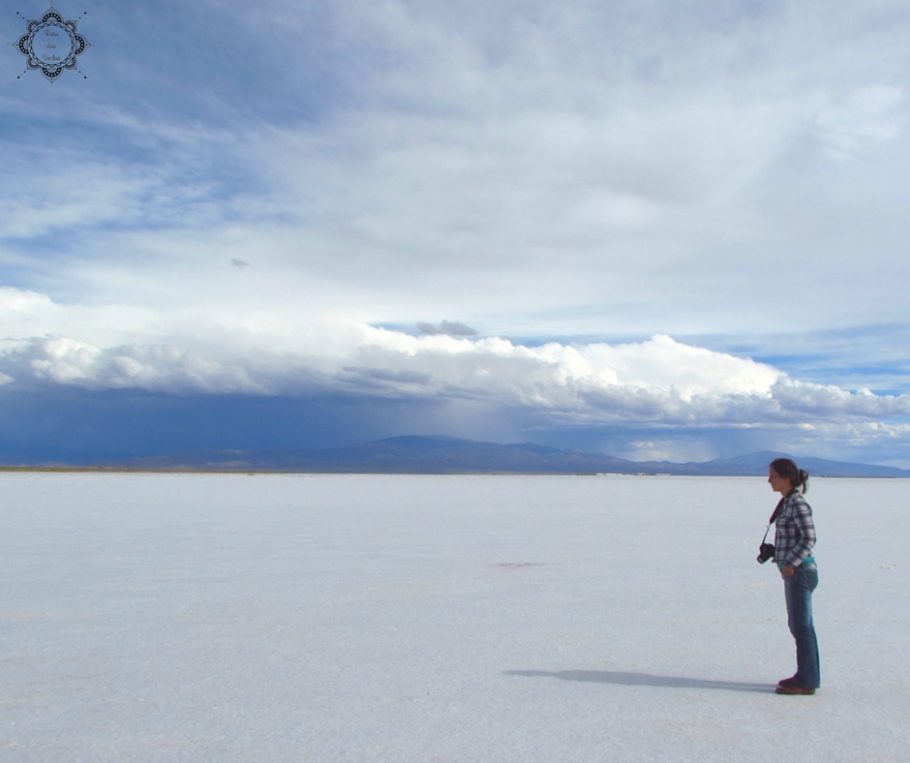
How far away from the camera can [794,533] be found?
22.7 ft

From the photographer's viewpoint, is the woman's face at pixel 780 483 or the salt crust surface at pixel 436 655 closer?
the salt crust surface at pixel 436 655

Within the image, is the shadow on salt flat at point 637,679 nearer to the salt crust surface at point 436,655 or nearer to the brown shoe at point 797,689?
the salt crust surface at point 436,655

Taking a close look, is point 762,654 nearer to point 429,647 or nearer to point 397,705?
point 429,647

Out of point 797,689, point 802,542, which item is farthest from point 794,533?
point 797,689

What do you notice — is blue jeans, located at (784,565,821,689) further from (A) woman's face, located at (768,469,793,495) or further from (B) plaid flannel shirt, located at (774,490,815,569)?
(A) woman's face, located at (768,469,793,495)

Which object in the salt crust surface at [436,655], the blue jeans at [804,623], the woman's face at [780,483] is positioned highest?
the woman's face at [780,483]

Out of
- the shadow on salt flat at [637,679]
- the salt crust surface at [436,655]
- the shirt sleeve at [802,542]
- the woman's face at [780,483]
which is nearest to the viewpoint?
the salt crust surface at [436,655]

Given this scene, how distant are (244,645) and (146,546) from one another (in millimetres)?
9486

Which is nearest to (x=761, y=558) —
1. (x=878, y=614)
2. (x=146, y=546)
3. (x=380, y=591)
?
(x=878, y=614)

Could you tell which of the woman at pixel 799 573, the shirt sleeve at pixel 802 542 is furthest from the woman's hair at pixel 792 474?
the shirt sleeve at pixel 802 542

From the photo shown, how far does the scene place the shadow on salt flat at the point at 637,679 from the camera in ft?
23.7

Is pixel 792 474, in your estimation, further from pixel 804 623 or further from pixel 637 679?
pixel 637 679

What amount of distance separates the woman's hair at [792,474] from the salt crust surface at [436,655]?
5.39 feet

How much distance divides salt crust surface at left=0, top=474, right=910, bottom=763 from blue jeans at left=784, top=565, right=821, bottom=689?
0.19 metres
